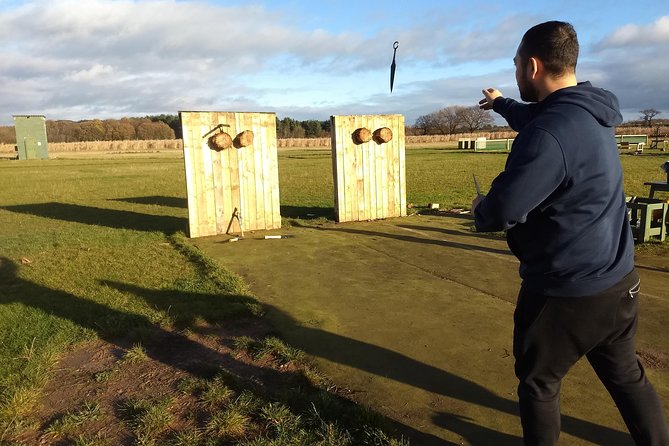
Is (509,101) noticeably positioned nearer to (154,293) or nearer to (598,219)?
(598,219)

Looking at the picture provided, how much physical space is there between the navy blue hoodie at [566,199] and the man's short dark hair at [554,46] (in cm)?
11

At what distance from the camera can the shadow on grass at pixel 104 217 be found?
10.5m

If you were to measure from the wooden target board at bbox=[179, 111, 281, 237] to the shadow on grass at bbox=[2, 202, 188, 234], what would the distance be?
1.00 metres

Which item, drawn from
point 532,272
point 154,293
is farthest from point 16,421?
point 532,272

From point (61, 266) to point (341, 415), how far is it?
18.0 feet

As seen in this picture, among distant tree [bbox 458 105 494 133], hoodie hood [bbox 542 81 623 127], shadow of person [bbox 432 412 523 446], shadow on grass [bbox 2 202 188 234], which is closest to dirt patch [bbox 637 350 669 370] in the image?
shadow of person [bbox 432 412 523 446]

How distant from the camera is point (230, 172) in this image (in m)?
9.41

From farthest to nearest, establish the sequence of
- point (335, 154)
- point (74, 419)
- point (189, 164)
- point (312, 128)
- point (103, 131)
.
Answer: point (312, 128), point (103, 131), point (335, 154), point (189, 164), point (74, 419)

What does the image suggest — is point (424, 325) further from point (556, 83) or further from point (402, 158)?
point (402, 158)

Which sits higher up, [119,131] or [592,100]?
[119,131]

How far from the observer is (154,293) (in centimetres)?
564

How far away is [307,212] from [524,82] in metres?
9.99

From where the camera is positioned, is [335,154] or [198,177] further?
[335,154]

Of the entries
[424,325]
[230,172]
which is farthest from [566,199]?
[230,172]
